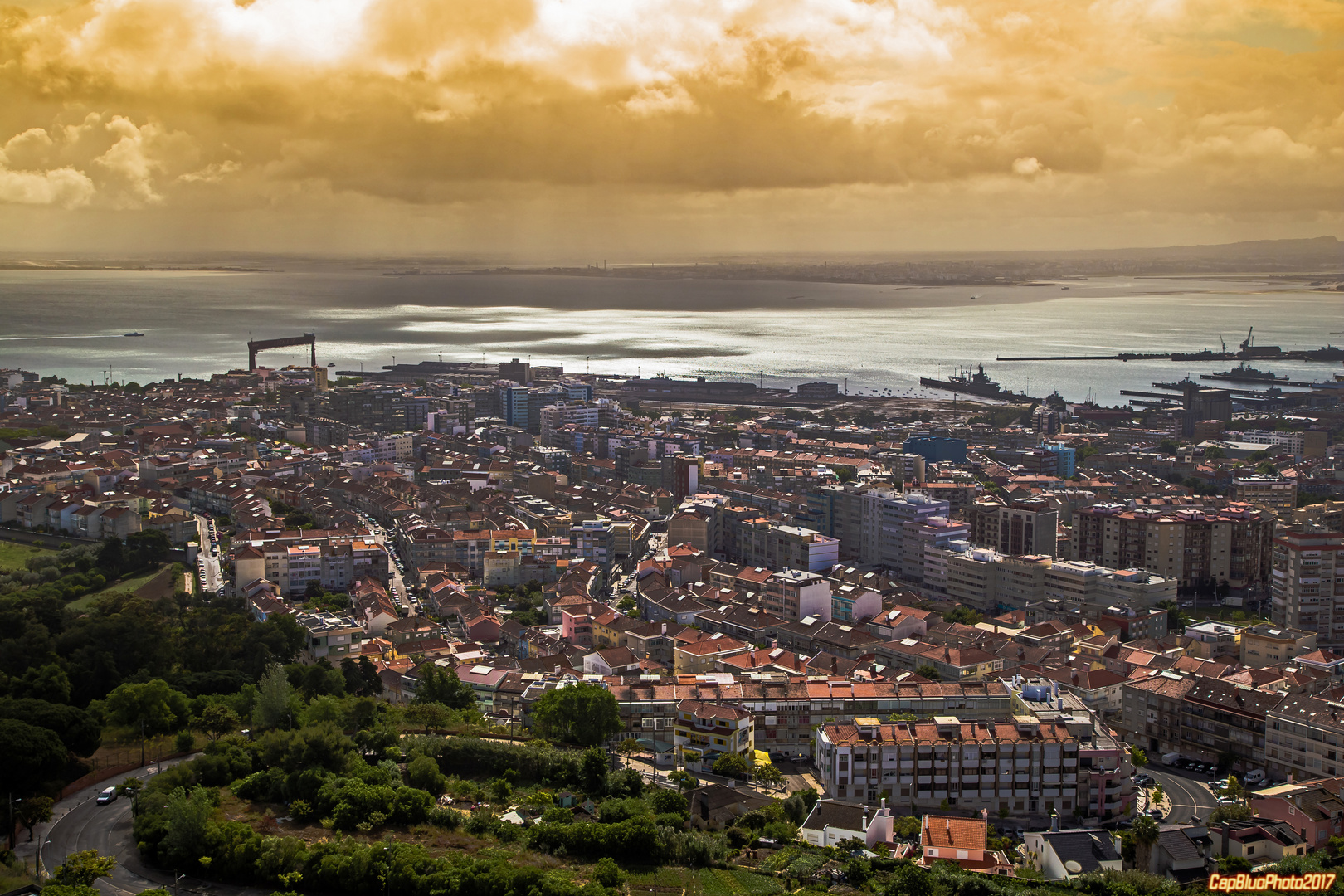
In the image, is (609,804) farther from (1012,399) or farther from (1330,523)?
(1012,399)

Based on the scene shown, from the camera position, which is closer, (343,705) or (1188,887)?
(1188,887)

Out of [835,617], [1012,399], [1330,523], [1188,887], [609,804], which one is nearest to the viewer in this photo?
[1188,887]

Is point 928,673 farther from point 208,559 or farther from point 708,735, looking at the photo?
point 208,559

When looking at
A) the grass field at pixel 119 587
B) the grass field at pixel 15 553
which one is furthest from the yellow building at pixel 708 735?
the grass field at pixel 15 553

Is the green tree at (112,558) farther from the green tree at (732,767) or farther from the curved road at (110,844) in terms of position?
the green tree at (732,767)

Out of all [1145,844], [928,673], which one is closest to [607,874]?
[1145,844]

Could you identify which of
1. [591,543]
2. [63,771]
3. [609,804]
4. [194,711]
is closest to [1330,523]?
[591,543]
